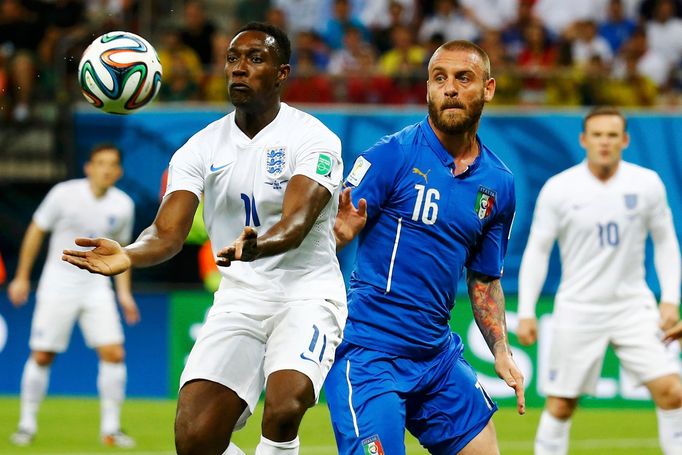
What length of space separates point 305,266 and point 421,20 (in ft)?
35.0

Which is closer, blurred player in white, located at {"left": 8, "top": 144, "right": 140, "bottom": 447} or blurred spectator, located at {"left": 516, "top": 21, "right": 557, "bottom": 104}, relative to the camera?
blurred player in white, located at {"left": 8, "top": 144, "right": 140, "bottom": 447}

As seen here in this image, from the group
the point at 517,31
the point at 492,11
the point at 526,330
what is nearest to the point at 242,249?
the point at 526,330

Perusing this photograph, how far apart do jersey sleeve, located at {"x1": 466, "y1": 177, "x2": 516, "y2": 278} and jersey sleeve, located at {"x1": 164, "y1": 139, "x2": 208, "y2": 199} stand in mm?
1370

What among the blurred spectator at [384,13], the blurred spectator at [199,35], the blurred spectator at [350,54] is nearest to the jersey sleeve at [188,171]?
the blurred spectator at [350,54]

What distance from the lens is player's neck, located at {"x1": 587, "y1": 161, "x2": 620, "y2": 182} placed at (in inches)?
366

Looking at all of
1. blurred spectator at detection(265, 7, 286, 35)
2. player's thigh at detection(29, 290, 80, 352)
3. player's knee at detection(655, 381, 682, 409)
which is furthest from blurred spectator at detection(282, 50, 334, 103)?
player's knee at detection(655, 381, 682, 409)

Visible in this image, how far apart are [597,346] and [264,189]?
Answer: 12.9 feet

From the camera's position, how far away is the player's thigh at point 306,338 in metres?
5.68

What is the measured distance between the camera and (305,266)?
5.95m

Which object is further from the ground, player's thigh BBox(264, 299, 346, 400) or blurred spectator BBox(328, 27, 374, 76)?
blurred spectator BBox(328, 27, 374, 76)

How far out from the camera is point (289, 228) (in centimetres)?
539

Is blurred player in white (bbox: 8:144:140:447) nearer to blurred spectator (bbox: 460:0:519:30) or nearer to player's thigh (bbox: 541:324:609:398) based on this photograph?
player's thigh (bbox: 541:324:609:398)

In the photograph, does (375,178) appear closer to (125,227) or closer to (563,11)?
(125,227)

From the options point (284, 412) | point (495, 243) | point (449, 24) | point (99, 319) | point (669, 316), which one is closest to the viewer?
point (284, 412)
